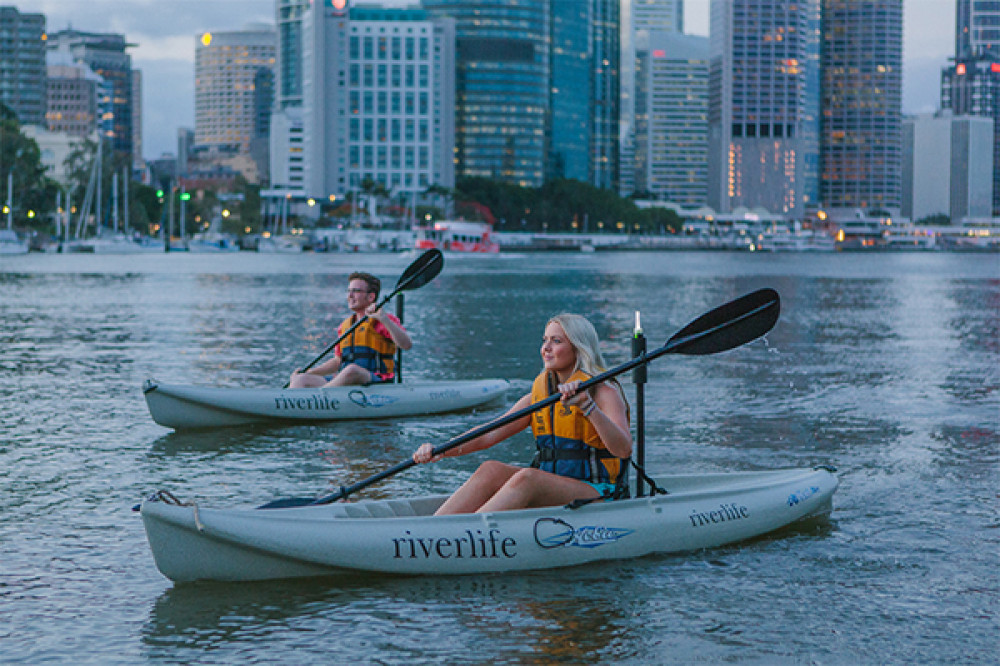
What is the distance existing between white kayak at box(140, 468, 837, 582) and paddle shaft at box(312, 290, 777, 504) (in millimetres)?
191

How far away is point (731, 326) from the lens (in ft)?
29.9

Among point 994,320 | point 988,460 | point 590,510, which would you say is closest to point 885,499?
point 988,460

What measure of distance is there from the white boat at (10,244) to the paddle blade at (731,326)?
111246mm

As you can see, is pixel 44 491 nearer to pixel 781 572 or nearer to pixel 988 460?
pixel 781 572

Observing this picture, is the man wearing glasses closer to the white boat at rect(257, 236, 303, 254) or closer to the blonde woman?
the blonde woman

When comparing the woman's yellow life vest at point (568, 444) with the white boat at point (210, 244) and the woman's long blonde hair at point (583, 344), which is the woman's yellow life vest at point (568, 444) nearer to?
the woman's long blonde hair at point (583, 344)

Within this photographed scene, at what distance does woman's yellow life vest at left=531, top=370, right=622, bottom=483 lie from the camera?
339 inches

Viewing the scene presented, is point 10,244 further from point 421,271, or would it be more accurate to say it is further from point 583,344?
point 583,344

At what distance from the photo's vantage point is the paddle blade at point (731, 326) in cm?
909

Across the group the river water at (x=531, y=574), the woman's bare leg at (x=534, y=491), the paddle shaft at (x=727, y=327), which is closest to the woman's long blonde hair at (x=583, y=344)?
the paddle shaft at (x=727, y=327)

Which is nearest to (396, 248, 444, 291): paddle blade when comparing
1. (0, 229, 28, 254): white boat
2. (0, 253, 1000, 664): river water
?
(0, 253, 1000, 664): river water

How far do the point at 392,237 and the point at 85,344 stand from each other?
152387mm

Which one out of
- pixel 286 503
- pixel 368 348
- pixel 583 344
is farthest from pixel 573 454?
pixel 368 348

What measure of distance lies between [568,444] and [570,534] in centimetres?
63
